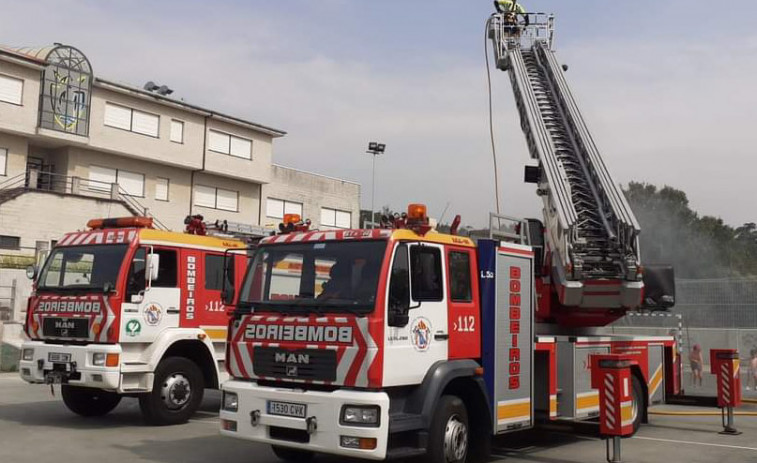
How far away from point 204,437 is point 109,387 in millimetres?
1425

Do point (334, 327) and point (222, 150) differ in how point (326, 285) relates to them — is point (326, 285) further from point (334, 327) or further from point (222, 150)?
point (222, 150)

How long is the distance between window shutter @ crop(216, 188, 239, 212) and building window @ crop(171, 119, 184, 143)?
3817 mm

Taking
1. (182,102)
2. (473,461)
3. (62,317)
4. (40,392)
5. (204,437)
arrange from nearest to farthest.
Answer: (473,461), (204,437), (62,317), (40,392), (182,102)

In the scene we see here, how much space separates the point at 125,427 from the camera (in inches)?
424

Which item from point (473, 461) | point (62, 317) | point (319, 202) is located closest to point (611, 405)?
point (473, 461)

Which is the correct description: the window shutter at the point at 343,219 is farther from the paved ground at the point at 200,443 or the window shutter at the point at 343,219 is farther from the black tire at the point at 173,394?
the black tire at the point at 173,394

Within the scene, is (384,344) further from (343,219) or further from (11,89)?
(343,219)

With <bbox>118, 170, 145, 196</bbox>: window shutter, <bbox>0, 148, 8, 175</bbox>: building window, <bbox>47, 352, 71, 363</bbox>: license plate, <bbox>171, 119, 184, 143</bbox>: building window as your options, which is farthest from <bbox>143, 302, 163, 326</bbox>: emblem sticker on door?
<bbox>171, 119, 184, 143</bbox>: building window

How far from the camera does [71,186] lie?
32688mm

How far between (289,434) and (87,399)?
580cm

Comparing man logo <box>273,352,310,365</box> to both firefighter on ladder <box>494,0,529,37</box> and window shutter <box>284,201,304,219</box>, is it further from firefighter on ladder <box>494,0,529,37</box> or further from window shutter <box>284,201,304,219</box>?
window shutter <box>284,201,304,219</box>

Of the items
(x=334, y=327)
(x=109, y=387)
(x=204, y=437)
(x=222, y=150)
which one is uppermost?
(x=222, y=150)

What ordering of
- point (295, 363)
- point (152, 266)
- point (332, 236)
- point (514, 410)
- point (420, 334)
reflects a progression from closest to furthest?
point (295, 363)
point (420, 334)
point (332, 236)
point (514, 410)
point (152, 266)

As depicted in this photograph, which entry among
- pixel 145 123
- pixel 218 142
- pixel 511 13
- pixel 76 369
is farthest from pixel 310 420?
pixel 218 142
